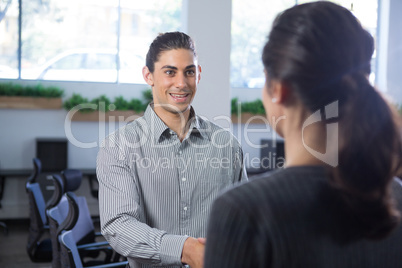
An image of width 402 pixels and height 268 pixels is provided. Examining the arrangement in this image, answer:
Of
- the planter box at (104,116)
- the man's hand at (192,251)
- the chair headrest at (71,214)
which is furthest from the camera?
the planter box at (104,116)

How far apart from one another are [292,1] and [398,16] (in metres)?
1.80

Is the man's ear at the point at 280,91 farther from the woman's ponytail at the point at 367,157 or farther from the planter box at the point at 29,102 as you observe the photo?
the planter box at the point at 29,102

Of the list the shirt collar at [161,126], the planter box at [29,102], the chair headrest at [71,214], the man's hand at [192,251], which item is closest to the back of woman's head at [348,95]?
the man's hand at [192,251]

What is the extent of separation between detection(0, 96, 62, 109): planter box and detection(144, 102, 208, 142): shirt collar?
4.93m

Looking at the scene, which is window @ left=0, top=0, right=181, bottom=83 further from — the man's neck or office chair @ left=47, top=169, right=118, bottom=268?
the man's neck

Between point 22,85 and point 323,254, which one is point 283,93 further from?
point 22,85

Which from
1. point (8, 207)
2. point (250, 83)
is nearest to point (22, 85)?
point (8, 207)

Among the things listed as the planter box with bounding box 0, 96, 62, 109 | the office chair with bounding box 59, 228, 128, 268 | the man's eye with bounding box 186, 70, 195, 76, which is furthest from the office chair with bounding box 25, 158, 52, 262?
the planter box with bounding box 0, 96, 62, 109

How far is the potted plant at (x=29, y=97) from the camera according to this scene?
21.1 feet

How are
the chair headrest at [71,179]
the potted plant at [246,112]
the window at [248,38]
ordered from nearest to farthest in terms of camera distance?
the chair headrest at [71,179] → the potted plant at [246,112] → the window at [248,38]

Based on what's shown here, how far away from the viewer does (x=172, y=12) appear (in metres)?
7.51

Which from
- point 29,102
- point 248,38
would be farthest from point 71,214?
point 248,38

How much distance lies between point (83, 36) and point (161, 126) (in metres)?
5.55

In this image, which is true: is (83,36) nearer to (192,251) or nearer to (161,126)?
(161,126)
